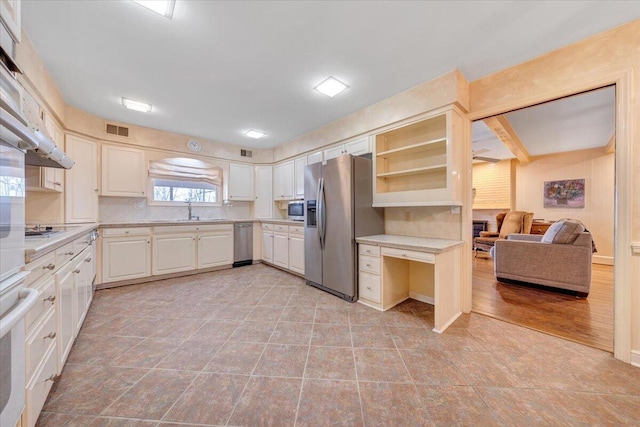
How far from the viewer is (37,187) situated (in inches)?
96.3

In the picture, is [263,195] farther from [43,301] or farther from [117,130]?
[43,301]

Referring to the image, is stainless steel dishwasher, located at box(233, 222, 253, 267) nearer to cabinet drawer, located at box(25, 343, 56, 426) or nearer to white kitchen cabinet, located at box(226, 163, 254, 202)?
white kitchen cabinet, located at box(226, 163, 254, 202)

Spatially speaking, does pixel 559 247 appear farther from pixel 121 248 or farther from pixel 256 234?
pixel 121 248

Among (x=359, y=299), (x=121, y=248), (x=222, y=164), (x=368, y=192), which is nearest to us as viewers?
(x=359, y=299)

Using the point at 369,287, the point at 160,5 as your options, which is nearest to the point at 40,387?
the point at 160,5

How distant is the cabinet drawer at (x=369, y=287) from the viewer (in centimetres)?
272

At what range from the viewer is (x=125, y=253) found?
11.5ft

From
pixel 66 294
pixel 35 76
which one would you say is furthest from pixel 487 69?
pixel 35 76

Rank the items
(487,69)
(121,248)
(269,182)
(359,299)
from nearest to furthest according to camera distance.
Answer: (487,69)
(359,299)
(121,248)
(269,182)

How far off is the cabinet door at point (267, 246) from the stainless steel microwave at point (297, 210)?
0.56m

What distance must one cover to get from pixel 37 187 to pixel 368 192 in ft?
11.9

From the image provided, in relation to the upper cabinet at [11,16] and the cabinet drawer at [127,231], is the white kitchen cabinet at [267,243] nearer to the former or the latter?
the cabinet drawer at [127,231]

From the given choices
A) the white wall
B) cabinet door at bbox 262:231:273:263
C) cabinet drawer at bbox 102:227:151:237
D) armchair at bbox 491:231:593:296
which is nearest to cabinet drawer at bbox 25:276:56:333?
cabinet drawer at bbox 102:227:151:237

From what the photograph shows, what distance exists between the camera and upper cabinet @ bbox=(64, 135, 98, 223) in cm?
315
